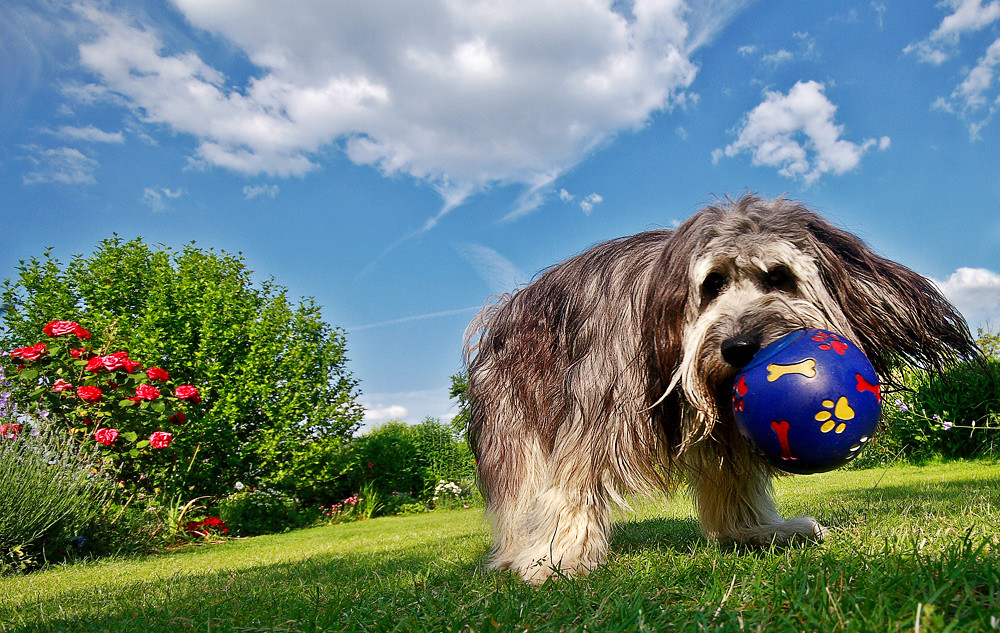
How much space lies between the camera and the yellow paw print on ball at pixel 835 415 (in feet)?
7.97

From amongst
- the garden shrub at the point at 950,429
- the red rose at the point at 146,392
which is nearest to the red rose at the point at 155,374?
the red rose at the point at 146,392

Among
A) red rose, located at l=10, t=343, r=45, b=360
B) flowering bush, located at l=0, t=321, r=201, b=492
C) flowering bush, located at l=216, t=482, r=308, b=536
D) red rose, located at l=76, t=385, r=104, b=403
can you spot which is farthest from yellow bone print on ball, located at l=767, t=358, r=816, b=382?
flowering bush, located at l=216, t=482, r=308, b=536

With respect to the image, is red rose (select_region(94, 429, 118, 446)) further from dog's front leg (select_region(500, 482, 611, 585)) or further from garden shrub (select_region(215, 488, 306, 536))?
dog's front leg (select_region(500, 482, 611, 585))

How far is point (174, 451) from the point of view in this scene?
10.7 m

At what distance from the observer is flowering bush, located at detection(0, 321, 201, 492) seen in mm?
9039

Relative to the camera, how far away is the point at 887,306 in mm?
3098

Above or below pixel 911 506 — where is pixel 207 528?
above

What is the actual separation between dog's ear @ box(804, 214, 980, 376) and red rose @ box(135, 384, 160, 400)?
28.7 ft

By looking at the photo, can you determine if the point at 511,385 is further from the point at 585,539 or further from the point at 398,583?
the point at 398,583

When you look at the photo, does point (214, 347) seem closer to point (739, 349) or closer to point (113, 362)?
point (113, 362)

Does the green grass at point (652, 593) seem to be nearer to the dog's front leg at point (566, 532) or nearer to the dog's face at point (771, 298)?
the dog's front leg at point (566, 532)

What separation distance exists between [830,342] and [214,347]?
37.0 ft

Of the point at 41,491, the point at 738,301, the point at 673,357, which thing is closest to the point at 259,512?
the point at 41,491

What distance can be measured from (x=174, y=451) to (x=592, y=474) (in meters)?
9.44
